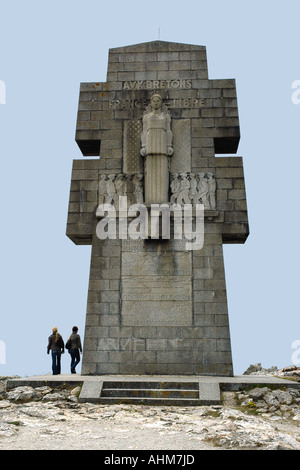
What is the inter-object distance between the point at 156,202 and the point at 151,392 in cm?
548

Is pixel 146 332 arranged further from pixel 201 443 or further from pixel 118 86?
pixel 118 86

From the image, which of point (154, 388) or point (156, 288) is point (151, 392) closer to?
point (154, 388)

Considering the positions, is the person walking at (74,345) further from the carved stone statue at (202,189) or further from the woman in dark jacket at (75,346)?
the carved stone statue at (202,189)

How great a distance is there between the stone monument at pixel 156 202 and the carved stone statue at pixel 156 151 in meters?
0.03

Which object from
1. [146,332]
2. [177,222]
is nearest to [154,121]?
[177,222]

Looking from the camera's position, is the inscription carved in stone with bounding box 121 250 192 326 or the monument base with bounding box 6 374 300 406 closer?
the monument base with bounding box 6 374 300 406

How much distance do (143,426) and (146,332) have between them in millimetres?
5031

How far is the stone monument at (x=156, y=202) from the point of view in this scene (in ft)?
42.2

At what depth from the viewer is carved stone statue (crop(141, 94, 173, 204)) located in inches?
544

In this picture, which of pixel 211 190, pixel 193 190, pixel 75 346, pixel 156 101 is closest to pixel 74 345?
pixel 75 346

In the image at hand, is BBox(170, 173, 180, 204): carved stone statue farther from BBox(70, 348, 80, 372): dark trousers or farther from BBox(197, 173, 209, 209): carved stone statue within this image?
BBox(70, 348, 80, 372): dark trousers

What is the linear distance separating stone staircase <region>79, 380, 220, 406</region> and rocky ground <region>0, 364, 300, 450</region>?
0.26m

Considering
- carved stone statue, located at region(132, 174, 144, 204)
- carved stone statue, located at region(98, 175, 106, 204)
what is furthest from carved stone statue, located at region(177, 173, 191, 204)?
carved stone statue, located at region(98, 175, 106, 204)
